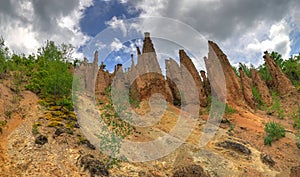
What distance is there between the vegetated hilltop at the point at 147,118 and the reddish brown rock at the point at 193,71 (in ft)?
0.45

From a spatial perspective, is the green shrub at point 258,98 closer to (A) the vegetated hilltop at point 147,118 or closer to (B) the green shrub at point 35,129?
(A) the vegetated hilltop at point 147,118

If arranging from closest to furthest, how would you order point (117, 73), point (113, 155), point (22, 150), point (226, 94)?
point (22, 150) < point (113, 155) < point (226, 94) < point (117, 73)

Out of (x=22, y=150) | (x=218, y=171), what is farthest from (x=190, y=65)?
(x=22, y=150)

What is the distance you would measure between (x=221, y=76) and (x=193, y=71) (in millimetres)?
3846

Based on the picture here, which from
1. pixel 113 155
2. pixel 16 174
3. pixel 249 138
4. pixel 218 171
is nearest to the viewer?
pixel 16 174

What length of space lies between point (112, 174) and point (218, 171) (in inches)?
303

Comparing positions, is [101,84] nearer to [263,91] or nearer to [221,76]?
[221,76]

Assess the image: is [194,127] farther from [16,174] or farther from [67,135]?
[16,174]

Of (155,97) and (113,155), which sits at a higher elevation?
(155,97)

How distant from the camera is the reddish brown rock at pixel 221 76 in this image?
3572 cm

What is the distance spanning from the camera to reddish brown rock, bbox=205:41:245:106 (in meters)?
35.7

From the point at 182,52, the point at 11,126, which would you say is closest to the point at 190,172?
the point at 11,126

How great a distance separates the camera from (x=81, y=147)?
16.6 metres

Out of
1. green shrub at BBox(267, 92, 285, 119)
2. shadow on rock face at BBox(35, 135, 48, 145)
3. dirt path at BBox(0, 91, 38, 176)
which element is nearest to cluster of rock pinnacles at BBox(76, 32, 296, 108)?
green shrub at BBox(267, 92, 285, 119)
